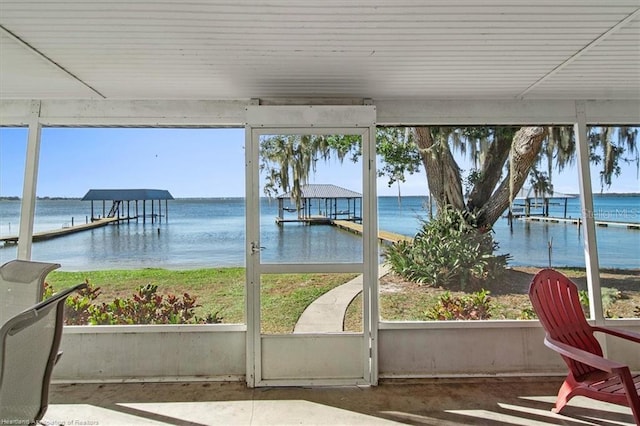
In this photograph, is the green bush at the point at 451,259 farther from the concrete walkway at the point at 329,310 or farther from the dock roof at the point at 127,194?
the dock roof at the point at 127,194

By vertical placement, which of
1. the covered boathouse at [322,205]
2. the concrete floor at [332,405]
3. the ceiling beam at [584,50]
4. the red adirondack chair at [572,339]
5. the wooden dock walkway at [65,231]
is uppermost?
the ceiling beam at [584,50]

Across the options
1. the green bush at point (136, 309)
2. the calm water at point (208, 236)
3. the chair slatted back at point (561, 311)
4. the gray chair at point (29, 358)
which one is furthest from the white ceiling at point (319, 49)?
the green bush at point (136, 309)

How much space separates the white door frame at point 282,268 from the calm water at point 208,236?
302 mm

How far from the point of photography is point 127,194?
308 centimetres

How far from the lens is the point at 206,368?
9.55 ft

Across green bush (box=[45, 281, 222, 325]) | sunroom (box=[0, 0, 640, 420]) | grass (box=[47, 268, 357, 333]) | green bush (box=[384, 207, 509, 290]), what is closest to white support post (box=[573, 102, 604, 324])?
sunroom (box=[0, 0, 640, 420])

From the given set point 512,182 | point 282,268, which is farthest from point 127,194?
point 512,182

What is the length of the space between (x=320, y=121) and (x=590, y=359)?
232cm

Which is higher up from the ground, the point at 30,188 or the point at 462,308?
the point at 30,188

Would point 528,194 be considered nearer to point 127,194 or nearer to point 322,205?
point 322,205

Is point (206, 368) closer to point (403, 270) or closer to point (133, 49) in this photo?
point (403, 270)

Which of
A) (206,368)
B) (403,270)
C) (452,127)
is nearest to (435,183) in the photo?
(452,127)

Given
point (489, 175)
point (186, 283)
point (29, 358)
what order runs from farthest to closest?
point (489, 175) → point (186, 283) → point (29, 358)

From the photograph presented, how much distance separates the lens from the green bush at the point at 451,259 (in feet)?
10.5
